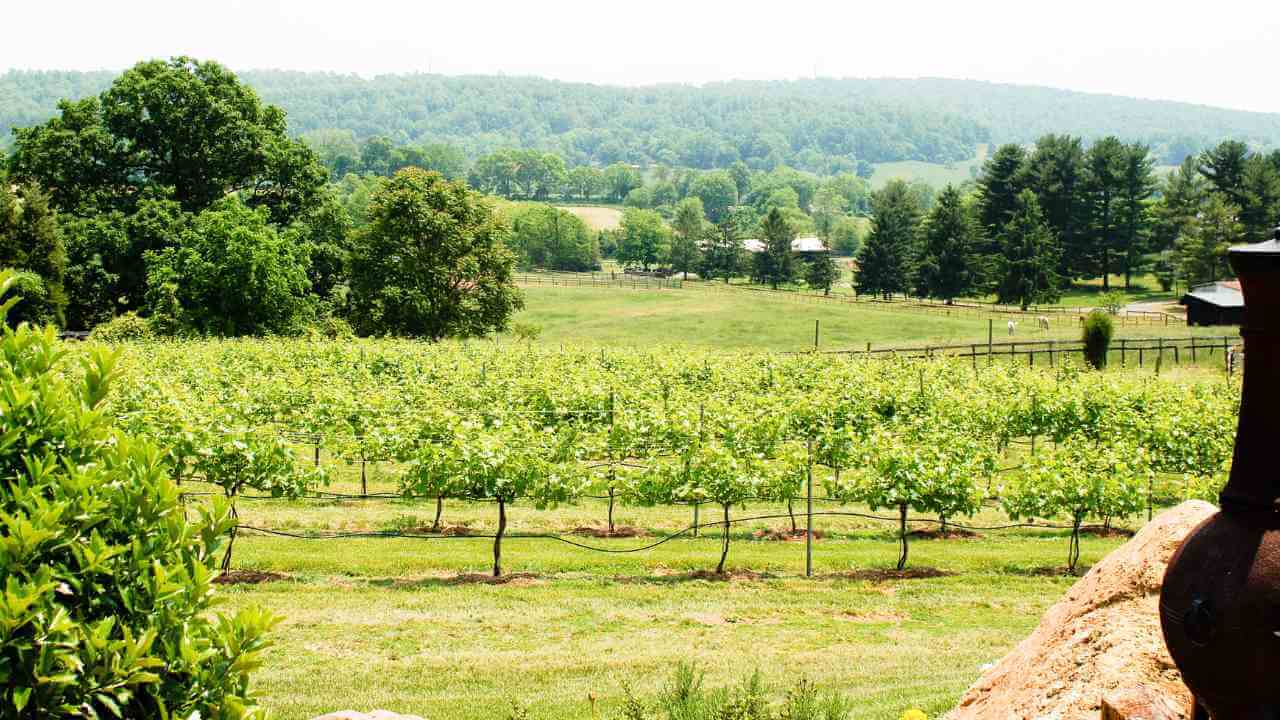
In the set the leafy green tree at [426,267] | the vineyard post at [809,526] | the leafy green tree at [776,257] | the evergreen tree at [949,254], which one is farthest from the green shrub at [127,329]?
the leafy green tree at [776,257]

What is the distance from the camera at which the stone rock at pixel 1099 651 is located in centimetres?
625

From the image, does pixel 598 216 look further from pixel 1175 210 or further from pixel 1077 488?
pixel 1077 488

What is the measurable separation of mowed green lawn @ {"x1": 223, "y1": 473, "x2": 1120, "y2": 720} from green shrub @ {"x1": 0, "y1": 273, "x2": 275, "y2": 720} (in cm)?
555

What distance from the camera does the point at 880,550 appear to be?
64.1 feet

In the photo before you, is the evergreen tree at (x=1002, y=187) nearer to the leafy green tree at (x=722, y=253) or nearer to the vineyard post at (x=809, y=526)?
the leafy green tree at (x=722, y=253)

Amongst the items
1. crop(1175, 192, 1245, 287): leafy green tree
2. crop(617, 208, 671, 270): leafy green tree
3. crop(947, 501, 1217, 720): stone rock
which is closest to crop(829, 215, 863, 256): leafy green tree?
crop(617, 208, 671, 270): leafy green tree

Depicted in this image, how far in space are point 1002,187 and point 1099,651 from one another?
8622 cm

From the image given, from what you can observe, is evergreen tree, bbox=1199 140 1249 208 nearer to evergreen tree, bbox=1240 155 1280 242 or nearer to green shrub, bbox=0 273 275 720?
evergreen tree, bbox=1240 155 1280 242

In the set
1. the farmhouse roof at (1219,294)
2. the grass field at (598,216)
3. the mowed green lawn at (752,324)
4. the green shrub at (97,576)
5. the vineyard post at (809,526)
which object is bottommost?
the mowed green lawn at (752,324)

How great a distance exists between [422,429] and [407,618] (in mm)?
5508

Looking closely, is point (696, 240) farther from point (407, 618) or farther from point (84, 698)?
point (84, 698)

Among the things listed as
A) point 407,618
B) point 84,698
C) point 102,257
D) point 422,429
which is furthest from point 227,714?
point 102,257

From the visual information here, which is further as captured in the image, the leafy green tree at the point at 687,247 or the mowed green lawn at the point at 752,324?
the leafy green tree at the point at 687,247

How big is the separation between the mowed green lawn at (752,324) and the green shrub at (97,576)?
5304cm
